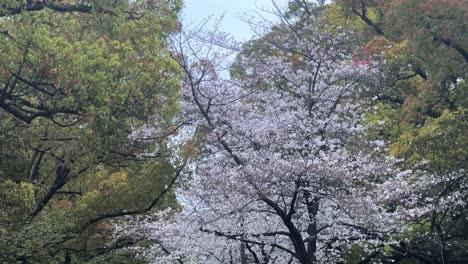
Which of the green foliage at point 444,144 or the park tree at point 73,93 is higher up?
the green foliage at point 444,144

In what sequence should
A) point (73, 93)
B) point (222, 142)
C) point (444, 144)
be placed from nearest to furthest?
point (73, 93) < point (222, 142) < point (444, 144)

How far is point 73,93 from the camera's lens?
8414mm

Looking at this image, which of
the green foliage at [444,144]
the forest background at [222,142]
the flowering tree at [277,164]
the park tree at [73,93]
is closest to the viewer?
the park tree at [73,93]

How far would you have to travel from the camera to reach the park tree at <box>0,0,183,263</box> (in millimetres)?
8250

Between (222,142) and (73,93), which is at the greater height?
(222,142)

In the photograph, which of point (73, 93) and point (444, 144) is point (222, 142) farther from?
point (444, 144)

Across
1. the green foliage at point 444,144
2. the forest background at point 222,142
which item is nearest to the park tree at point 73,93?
the forest background at point 222,142

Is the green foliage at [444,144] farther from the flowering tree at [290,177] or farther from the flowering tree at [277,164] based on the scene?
the flowering tree at [277,164]

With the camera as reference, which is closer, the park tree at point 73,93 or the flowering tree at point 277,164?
the park tree at point 73,93

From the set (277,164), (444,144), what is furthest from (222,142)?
(444,144)

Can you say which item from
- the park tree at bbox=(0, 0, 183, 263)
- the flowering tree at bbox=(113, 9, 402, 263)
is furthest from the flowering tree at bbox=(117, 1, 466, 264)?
the park tree at bbox=(0, 0, 183, 263)

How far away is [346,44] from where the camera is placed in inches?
645

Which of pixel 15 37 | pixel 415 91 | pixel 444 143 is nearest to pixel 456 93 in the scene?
pixel 415 91

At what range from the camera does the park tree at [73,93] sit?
825 centimetres
